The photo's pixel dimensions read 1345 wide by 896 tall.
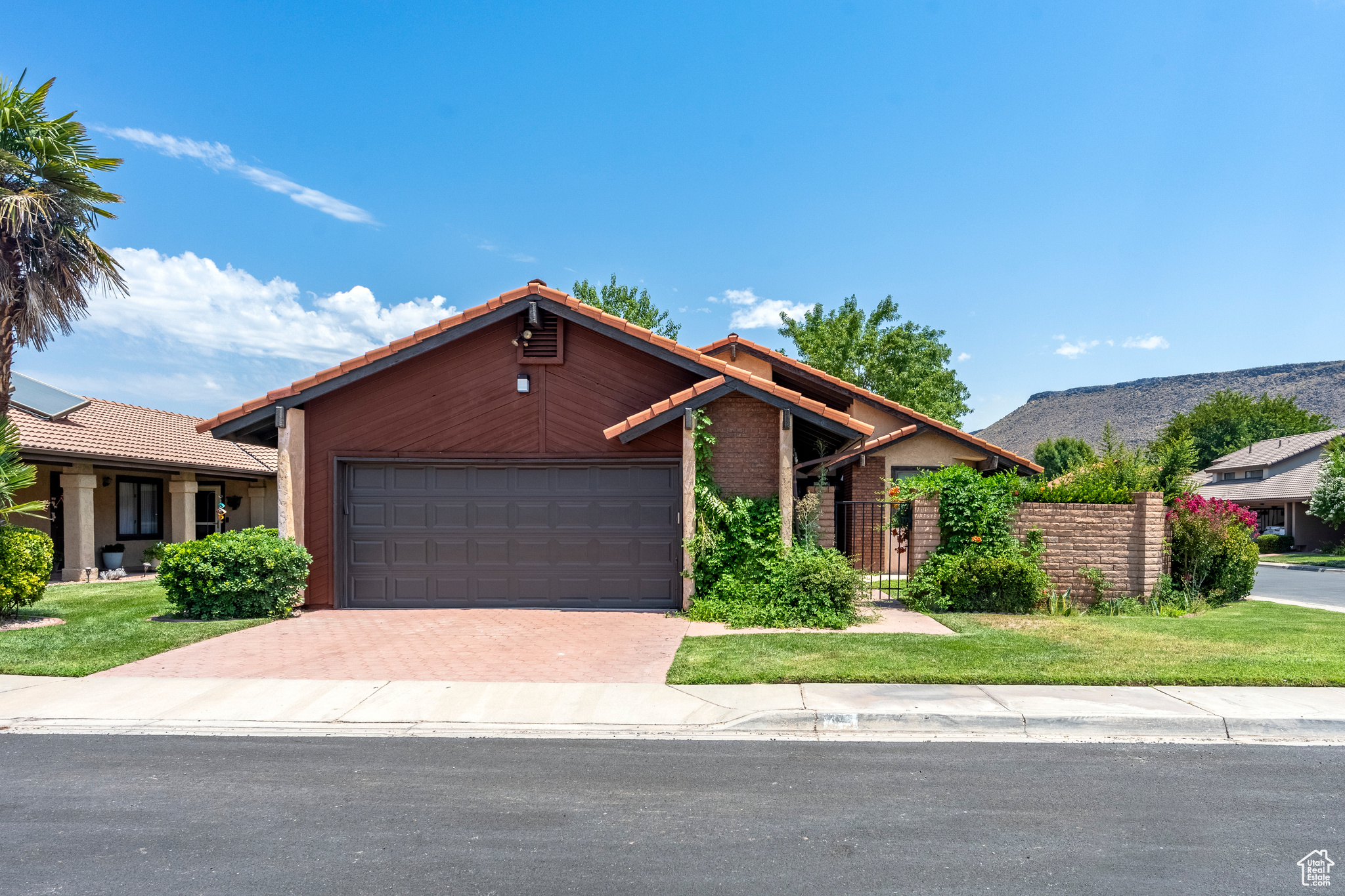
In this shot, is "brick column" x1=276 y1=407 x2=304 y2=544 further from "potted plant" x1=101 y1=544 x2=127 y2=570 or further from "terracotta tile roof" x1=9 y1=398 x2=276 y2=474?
"potted plant" x1=101 y1=544 x2=127 y2=570

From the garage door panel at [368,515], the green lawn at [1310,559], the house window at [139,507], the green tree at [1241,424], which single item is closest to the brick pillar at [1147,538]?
the garage door panel at [368,515]

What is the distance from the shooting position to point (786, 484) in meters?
11.7

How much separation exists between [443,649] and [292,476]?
4.74 metres

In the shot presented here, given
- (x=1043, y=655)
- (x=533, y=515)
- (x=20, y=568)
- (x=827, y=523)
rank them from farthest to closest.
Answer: (x=827, y=523) → (x=533, y=515) → (x=20, y=568) → (x=1043, y=655)

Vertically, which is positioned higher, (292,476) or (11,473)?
(11,473)

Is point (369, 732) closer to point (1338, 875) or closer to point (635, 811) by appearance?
point (635, 811)

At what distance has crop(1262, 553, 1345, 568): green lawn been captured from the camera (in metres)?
28.9

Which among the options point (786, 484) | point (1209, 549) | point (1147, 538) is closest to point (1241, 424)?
point (1209, 549)

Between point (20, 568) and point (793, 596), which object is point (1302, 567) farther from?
point (20, 568)

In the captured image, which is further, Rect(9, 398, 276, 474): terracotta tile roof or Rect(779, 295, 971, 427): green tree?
Rect(779, 295, 971, 427): green tree

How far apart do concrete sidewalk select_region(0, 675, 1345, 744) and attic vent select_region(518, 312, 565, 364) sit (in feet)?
20.4

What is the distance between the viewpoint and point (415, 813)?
4.73 meters

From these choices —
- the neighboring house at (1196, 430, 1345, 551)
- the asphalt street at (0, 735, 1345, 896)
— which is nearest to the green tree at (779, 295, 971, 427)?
the neighboring house at (1196, 430, 1345, 551)

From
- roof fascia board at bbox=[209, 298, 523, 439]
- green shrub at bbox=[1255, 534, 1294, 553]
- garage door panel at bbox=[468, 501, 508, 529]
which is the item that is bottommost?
green shrub at bbox=[1255, 534, 1294, 553]
